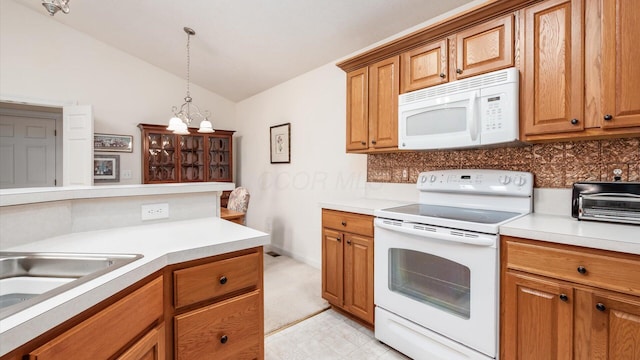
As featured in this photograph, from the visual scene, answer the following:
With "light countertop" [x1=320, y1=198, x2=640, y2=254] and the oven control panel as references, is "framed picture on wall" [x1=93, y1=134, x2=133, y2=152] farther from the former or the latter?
"light countertop" [x1=320, y1=198, x2=640, y2=254]

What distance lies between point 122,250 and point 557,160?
2.37 metres

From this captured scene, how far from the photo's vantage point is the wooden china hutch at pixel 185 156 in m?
4.46

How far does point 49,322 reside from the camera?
0.64 metres

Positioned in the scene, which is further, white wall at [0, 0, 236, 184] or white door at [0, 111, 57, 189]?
white door at [0, 111, 57, 189]

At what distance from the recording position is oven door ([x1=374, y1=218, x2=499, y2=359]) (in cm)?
153

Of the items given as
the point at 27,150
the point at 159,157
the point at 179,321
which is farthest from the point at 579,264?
the point at 27,150

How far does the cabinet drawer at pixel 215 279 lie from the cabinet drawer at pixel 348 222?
1047 mm

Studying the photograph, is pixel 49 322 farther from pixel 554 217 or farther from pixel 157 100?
pixel 157 100

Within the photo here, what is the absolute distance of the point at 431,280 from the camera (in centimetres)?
183

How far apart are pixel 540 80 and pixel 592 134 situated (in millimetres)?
388

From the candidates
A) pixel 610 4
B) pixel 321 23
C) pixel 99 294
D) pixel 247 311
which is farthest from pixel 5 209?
pixel 610 4

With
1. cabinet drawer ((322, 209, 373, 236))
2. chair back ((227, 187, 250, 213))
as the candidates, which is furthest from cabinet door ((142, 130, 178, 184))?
cabinet drawer ((322, 209, 373, 236))

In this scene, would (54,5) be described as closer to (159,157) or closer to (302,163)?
(302,163)

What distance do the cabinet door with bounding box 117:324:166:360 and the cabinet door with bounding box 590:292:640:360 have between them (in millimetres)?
1743
